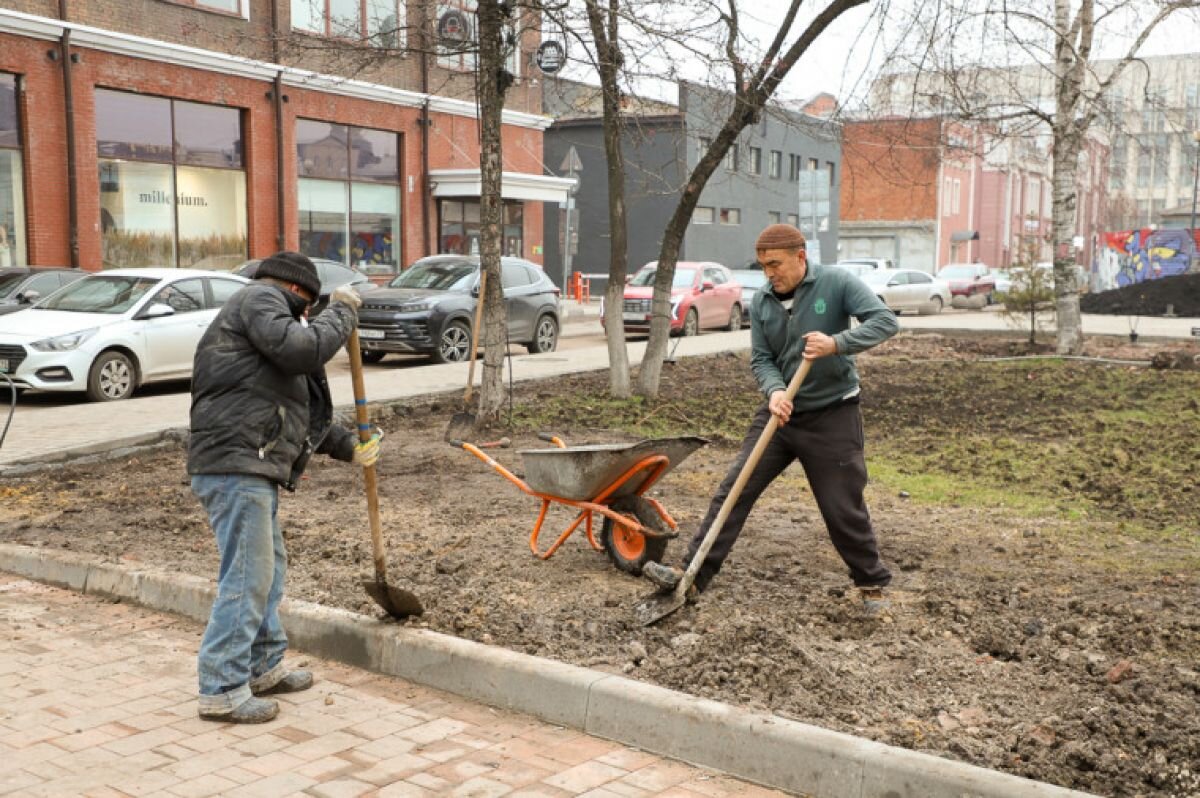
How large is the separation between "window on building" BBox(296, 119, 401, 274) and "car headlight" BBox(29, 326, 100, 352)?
598 inches

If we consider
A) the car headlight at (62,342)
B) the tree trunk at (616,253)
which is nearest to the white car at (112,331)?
the car headlight at (62,342)

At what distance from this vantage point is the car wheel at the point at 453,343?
731 inches

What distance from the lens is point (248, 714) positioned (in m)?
4.73

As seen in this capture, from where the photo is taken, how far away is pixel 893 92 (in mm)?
13516

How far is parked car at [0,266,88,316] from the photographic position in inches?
642

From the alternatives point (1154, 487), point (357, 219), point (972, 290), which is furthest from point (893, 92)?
point (972, 290)

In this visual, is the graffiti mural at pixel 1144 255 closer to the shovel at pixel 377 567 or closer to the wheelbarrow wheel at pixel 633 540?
the wheelbarrow wheel at pixel 633 540

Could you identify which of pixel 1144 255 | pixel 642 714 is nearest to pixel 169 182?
pixel 642 714

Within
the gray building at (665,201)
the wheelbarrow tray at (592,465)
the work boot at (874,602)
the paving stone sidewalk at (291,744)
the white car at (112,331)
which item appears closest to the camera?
Result: the paving stone sidewalk at (291,744)

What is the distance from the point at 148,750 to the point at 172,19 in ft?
80.5

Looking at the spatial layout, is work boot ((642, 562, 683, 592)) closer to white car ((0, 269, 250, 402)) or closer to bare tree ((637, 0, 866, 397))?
bare tree ((637, 0, 866, 397))

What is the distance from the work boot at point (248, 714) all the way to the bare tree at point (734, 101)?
9.04 m

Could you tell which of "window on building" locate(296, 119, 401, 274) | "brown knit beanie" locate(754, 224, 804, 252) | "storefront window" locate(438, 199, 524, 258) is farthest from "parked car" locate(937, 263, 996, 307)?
"brown knit beanie" locate(754, 224, 804, 252)

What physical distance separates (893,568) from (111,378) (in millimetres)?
10910
